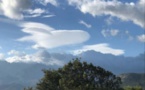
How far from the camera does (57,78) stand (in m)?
121

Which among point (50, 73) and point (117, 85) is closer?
point (117, 85)

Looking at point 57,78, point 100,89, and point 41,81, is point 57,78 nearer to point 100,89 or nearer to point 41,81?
point 41,81

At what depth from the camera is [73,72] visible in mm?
110062

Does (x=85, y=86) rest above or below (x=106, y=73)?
below

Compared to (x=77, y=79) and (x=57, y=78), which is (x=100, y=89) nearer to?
(x=77, y=79)

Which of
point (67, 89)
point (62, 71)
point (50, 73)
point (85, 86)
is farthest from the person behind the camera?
point (50, 73)

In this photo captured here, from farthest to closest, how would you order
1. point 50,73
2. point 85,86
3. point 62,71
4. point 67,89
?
1. point 50,73
2. point 62,71
3. point 67,89
4. point 85,86

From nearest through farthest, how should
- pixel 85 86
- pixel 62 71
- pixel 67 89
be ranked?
pixel 85 86
pixel 67 89
pixel 62 71

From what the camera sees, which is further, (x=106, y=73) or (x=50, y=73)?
(x=50, y=73)

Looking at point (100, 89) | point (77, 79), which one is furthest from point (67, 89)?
point (100, 89)

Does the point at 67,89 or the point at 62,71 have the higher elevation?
the point at 62,71

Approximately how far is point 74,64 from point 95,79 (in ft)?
30.6

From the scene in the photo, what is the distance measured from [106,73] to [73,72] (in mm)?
12258

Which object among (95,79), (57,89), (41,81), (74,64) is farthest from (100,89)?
(41,81)
